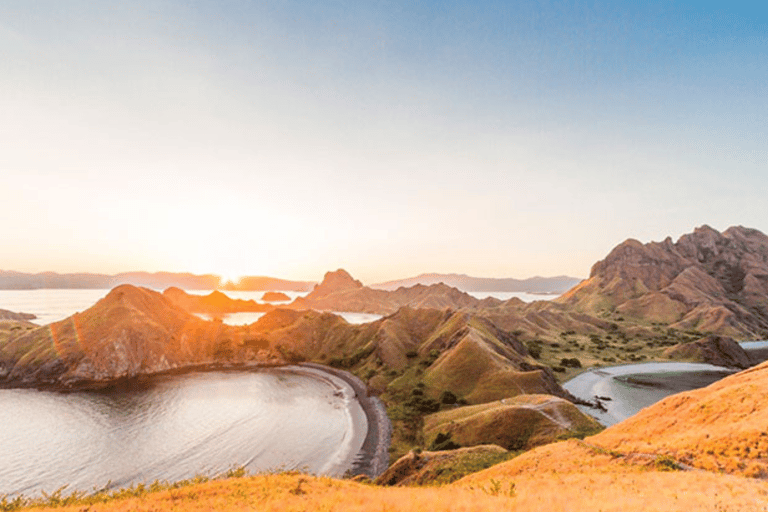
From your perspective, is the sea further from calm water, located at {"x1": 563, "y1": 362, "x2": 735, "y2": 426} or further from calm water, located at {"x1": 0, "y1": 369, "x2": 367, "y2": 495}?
calm water, located at {"x1": 563, "y1": 362, "x2": 735, "y2": 426}

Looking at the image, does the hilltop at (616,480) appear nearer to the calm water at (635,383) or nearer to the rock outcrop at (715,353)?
the calm water at (635,383)

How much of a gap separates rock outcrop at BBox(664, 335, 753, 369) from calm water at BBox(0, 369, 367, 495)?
179438 millimetres

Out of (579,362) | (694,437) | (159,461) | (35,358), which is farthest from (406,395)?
(35,358)

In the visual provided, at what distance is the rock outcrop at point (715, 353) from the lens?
567 ft

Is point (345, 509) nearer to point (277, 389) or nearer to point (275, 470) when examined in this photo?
point (275, 470)

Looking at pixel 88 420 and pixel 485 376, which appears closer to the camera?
pixel 88 420

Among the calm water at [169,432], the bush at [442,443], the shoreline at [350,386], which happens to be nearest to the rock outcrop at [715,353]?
the shoreline at [350,386]

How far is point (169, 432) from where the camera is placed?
88.6 metres

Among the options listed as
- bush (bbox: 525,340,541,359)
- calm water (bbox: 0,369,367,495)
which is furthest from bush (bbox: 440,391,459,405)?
bush (bbox: 525,340,541,359)

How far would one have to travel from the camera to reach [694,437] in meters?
A: 32.3

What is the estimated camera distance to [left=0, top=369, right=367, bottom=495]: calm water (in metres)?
69.5

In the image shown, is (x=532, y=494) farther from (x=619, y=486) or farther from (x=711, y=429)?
(x=711, y=429)

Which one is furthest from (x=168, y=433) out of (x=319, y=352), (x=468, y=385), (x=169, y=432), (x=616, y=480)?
(x=616, y=480)

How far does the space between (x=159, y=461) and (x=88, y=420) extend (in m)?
40.7
